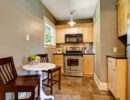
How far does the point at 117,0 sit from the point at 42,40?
243 centimetres

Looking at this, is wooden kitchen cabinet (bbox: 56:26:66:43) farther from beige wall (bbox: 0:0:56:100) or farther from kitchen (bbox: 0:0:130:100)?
beige wall (bbox: 0:0:56:100)

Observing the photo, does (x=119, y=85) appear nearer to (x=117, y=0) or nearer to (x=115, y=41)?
(x=115, y=41)

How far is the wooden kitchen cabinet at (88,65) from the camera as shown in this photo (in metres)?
3.67

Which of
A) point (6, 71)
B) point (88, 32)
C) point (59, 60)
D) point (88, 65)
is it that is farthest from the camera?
point (88, 32)

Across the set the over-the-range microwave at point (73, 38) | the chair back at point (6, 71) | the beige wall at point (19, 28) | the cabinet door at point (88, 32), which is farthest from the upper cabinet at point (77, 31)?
the chair back at point (6, 71)

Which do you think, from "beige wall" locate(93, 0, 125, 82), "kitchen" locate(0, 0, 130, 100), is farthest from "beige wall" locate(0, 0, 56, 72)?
"beige wall" locate(93, 0, 125, 82)

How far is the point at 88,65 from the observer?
3701mm

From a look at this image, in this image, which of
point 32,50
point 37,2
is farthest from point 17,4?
point 32,50

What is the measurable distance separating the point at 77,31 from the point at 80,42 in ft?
1.75

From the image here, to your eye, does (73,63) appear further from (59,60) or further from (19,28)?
(19,28)

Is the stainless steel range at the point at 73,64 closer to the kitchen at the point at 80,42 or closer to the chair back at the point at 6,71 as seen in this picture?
the kitchen at the point at 80,42

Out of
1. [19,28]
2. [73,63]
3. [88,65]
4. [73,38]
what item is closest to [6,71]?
[19,28]

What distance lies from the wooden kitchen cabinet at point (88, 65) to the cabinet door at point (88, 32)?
0.84 metres

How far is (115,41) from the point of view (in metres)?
2.43
